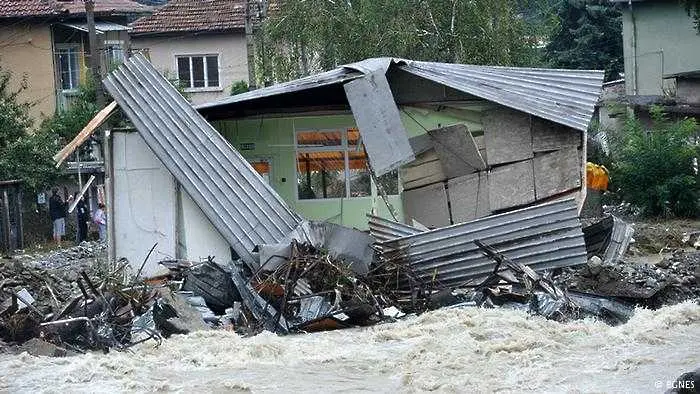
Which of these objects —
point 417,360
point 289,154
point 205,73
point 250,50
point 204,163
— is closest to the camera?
point 417,360

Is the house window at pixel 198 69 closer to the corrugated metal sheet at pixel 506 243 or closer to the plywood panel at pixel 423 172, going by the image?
the plywood panel at pixel 423 172

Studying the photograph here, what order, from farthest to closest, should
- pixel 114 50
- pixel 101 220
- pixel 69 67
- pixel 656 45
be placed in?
1. pixel 114 50
2. pixel 69 67
3. pixel 656 45
4. pixel 101 220

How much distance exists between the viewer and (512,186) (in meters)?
21.7

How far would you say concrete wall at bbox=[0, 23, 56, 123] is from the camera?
40.3m

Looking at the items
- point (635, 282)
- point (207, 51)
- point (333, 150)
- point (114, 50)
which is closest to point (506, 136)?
point (333, 150)

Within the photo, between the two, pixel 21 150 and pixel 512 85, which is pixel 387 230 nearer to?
pixel 512 85

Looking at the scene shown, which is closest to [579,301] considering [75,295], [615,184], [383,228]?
[383,228]

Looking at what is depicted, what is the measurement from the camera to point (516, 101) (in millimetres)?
21234

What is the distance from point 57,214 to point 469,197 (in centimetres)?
1288

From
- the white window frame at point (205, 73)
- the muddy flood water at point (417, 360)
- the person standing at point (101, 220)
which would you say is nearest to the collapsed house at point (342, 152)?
the muddy flood water at point (417, 360)

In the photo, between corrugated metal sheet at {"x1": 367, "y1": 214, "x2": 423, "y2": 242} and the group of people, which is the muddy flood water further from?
the group of people

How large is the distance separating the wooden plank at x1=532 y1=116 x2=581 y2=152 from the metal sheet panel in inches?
87.9

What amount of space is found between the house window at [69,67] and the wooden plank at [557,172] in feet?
77.4

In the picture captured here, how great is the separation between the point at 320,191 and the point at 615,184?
7845 mm
